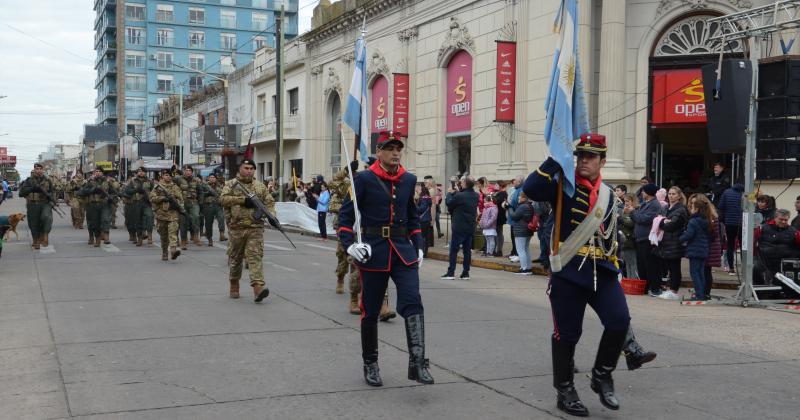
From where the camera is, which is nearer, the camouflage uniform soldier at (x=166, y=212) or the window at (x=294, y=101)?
the camouflage uniform soldier at (x=166, y=212)

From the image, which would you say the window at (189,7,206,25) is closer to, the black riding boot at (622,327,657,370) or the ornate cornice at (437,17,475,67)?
the ornate cornice at (437,17,475,67)

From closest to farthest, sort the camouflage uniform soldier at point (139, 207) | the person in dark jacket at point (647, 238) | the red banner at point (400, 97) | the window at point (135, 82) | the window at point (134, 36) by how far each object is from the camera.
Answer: the person in dark jacket at point (647, 238) < the camouflage uniform soldier at point (139, 207) < the red banner at point (400, 97) < the window at point (134, 36) < the window at point (135, 82)

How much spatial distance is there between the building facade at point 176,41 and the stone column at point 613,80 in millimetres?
61284

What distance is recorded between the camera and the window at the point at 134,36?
8121 centimetres

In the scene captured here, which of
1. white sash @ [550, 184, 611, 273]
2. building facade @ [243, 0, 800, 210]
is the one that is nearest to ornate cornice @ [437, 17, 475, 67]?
building facade @ [243, 0, 800, 210]

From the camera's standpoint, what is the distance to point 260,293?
9883mm

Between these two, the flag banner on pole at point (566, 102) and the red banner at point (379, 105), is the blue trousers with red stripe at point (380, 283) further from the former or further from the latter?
the red banner at point (379, 105)

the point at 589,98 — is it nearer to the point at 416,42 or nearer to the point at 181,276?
the point at 416,42

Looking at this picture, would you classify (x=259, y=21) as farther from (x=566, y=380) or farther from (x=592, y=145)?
(x=566, y=380)

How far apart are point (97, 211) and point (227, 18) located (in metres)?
65.7

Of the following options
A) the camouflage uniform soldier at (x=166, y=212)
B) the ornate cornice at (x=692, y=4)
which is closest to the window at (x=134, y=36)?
the camouflage uniform soldier at (x=166, y=212)

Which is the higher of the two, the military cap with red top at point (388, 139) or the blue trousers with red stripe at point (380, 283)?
the military cap with red top at point (388, 139)

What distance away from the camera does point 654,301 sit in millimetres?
11664

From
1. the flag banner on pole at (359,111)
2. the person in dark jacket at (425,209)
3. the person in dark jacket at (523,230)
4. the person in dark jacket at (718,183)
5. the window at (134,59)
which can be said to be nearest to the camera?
the flag banner on pole at (359,111)
